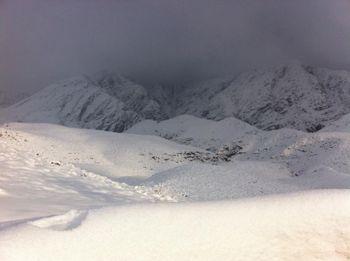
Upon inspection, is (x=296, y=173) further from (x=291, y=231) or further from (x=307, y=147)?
(x=291, y=231)

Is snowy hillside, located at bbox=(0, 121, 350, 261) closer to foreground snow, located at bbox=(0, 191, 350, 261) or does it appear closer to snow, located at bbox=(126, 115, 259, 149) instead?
foreground snow, located at bbox=(0, 191, 350, 261)

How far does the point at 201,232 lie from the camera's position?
6.45 meters

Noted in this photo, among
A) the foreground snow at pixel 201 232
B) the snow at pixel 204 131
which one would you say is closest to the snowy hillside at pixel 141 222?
the foreground snow at pixel 201 232

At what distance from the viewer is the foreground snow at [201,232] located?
5.80 metres

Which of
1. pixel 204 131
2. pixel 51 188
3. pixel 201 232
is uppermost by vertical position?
pixel 204 131

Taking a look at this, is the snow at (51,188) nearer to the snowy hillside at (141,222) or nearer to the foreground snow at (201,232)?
the snowy hillside at (141,222)

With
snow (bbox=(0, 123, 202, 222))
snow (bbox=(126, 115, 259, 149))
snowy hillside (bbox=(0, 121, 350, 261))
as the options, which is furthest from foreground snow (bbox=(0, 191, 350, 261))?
snow (bbox=(126, 115, 259, 149))

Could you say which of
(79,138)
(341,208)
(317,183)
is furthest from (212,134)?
(341,208)

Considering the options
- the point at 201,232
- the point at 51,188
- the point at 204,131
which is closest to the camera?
the point at 201,232

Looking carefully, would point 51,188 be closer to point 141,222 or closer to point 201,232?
point 141,222

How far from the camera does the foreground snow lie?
5.80m

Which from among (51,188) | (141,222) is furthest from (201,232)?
(51,188)

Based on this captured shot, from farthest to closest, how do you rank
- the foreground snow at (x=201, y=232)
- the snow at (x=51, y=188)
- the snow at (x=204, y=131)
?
the snow at (x=204, y=131)
the snow at (x=51, y=188)
the foreground snow at (x=201, y=232)

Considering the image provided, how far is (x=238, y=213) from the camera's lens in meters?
6.84
